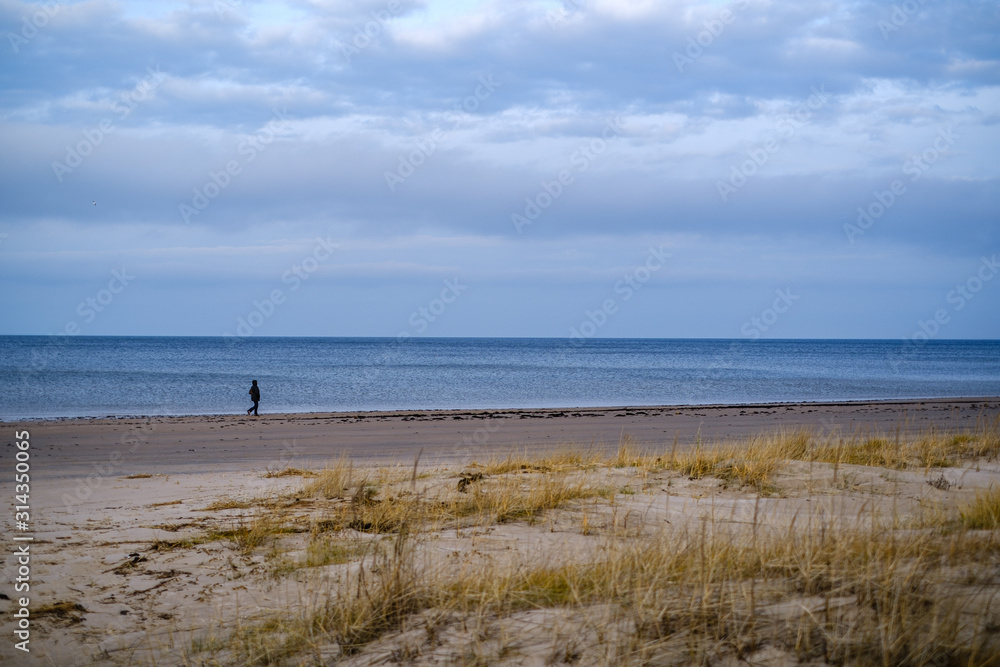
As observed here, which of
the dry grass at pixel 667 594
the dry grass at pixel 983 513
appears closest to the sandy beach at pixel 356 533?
the dry grass at pixel 667 594

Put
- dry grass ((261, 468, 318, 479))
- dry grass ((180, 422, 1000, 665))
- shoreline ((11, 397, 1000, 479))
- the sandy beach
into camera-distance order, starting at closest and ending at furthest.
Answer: dry grass ((180, 422, 1000, 665)), the sandy beach, dry grass ((261, 468, 318, 479)), shoreline ((11, 397, 1000, 479))

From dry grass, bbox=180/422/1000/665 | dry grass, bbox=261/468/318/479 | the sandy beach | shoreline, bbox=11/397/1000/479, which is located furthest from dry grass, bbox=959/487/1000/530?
dry grass, bbox=261/468/318/479

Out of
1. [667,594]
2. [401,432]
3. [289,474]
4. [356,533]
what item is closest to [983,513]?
[667,594]

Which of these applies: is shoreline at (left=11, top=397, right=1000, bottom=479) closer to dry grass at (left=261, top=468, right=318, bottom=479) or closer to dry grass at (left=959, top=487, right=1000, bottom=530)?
dry grass at (left=261, top=468, right=318, bottom=479)

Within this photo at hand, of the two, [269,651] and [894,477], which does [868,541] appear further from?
[894,477]

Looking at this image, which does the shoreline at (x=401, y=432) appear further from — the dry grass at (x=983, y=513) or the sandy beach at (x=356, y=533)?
the dry grass at (x=983, y=513)

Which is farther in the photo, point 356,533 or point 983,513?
point 356,533

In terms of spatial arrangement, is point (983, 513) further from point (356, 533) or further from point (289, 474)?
point (289, 474)

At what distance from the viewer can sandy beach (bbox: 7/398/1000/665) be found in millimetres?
4059

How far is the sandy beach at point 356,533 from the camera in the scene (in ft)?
13.3

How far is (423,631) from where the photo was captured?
4172mm

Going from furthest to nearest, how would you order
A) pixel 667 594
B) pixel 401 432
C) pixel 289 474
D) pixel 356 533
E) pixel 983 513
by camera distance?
pixel 401 432
pixel 289 474
pixel 356 533
pixel 983 513
pixel 667 594

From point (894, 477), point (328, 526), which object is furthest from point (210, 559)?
point (894, 477)

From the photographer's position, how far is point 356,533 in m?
6.72
